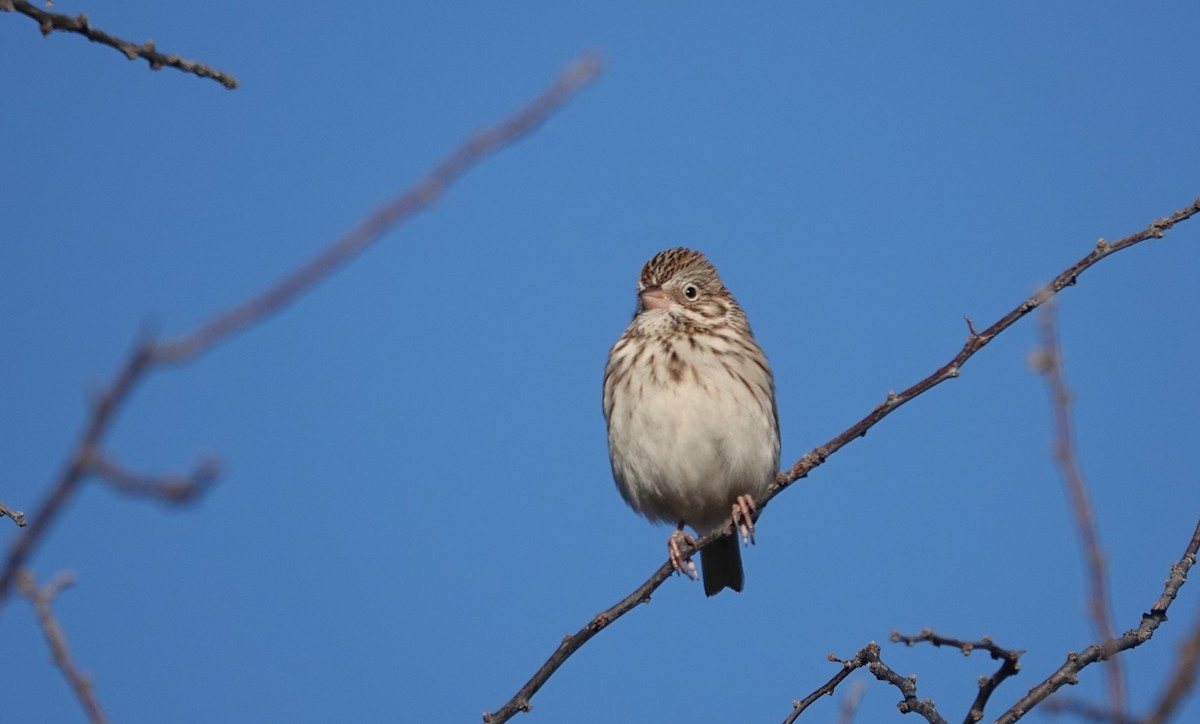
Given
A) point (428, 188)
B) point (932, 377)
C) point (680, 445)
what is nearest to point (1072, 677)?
point (932, 377)

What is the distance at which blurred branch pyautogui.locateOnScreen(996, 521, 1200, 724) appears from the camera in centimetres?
372

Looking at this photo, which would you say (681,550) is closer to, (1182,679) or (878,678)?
(878,678)

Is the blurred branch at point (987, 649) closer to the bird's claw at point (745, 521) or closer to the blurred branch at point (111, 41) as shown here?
the blurred branch at point (111, 41)

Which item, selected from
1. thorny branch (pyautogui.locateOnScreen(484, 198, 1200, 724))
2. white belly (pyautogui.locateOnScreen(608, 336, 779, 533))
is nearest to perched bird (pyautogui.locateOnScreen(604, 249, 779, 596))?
white belly (pyautogui.locateOnScreen(608, 336, 779, 533))

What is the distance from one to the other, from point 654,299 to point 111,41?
6225mm

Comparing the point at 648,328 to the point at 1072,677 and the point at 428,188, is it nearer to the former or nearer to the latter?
the point at 1072,677

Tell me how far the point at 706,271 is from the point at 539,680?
5591mm

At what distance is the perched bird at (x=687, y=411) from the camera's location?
8.48 metres

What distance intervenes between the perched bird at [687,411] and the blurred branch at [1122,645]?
371 cm

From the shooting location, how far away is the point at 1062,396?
2.12 m

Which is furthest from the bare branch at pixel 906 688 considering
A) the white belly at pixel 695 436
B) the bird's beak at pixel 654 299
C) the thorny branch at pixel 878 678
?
the bird's beak at pixel 654 299

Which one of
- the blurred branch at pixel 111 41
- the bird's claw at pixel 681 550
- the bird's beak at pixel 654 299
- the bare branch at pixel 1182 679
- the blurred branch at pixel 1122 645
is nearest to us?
the bare branch at pixel 1182 679

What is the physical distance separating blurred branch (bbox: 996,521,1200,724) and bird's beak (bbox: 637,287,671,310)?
16.6 feet

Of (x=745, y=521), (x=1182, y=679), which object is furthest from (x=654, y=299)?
(x=1182, y=679)
